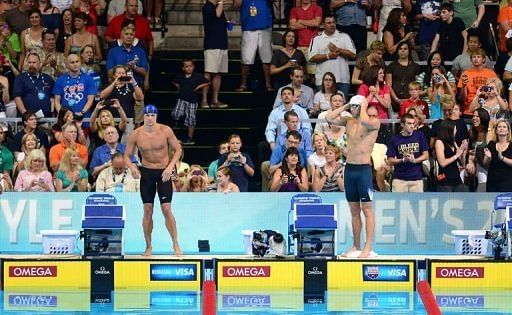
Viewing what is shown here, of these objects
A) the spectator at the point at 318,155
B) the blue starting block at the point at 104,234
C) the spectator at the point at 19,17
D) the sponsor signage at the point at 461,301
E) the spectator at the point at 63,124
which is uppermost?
the spectator at the point at 19,17

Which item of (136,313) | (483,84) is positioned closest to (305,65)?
(483,84)

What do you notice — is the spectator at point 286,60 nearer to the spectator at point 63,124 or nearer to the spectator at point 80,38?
the spectator at point 80,38

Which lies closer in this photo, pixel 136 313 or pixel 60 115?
pixel 136 313

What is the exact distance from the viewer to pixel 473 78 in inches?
835

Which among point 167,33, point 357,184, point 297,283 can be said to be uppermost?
point 167,33

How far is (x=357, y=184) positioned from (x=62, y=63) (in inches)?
226

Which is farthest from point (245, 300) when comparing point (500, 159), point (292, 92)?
point (292, 92)

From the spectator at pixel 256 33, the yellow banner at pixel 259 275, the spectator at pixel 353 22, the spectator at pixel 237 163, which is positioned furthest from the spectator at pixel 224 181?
the spectator at pixel 353 22

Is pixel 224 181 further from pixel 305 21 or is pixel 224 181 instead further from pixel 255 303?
pixel 305 21

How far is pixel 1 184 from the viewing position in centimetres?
1898

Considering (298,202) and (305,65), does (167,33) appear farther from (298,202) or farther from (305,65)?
(298,202)

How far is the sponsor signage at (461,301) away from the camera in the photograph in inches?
664

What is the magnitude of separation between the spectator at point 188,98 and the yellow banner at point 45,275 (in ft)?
14.8

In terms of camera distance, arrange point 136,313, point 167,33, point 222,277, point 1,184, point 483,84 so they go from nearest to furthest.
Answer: point 136,313 < point 222,277 < point 1,184 < point 483,84 < point 167,33
